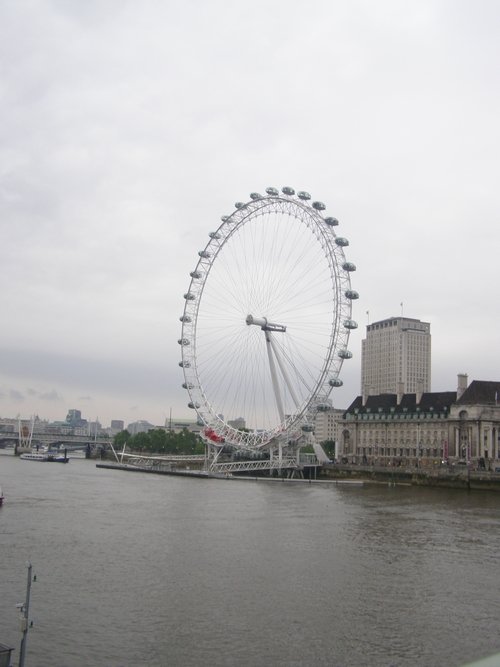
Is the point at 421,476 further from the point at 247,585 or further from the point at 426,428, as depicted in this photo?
the point at 247,585

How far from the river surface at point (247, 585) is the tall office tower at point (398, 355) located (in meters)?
123

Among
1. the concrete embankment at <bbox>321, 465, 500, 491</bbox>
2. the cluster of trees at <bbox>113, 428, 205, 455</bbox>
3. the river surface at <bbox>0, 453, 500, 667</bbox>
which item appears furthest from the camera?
the cluster of trees at <bbox>113, 428, 205, 455</bbox>

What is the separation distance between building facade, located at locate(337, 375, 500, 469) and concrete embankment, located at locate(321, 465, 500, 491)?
29.1 ft

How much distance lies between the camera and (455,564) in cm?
2767

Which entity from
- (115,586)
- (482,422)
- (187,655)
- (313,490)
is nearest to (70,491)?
(313,490)

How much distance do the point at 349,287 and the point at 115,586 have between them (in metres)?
43.2

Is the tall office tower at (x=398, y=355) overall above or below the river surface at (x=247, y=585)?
above

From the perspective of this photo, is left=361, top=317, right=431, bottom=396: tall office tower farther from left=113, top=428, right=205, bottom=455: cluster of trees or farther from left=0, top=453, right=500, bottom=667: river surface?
left=0, top=453, right=500, bottom=667: river surface

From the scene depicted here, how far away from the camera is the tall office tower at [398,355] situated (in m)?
166

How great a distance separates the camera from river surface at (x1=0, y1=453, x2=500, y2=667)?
1731 centimetres

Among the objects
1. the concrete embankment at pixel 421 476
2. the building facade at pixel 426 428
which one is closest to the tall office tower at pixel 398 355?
the building facade at pixel 426 428

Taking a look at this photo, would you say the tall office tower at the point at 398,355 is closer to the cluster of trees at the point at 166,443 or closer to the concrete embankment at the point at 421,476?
the cluster of trees at the point at 166,443

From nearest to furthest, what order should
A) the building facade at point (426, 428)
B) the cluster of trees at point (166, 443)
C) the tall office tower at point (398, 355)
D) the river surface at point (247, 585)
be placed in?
the river surface at point (247, 585), the building facade at point (426, 428), the cluster of trees at point (166, 443), the tall office tower at point (398, 355)

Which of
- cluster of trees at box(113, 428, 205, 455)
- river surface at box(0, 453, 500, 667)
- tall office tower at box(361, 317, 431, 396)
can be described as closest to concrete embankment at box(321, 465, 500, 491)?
river surface at box(0, 453, 500, 667)
